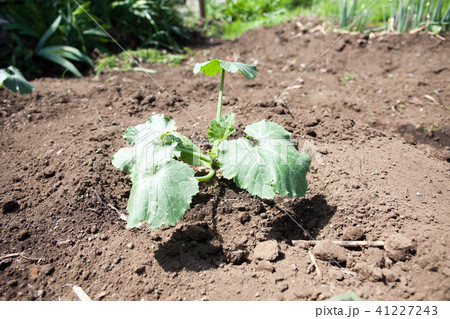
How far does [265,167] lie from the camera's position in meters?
2.01

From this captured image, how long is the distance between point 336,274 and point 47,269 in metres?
1.64

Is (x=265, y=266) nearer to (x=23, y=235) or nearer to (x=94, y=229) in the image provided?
(x=94, y=229)

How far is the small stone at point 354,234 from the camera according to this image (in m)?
2.04

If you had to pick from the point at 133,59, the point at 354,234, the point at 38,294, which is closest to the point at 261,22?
the point at 133,59

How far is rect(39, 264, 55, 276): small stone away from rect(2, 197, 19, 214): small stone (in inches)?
23.6

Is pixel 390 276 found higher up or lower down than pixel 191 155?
lower down

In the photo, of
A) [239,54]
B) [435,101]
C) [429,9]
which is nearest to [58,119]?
[239,54]

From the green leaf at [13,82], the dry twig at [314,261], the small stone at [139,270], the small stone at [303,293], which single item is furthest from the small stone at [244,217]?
the green leaf at [13,82]

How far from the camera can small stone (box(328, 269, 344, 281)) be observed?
1.84 metres

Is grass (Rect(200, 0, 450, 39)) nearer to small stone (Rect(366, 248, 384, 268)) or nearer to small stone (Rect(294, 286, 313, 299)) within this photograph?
small stone (Rect(366, 248, 384, 268))

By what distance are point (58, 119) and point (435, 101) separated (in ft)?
12.8

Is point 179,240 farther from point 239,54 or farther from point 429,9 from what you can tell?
point 429,9

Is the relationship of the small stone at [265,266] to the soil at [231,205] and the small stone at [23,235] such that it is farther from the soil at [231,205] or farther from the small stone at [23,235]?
the small stone at [23,235]

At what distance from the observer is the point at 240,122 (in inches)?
118
